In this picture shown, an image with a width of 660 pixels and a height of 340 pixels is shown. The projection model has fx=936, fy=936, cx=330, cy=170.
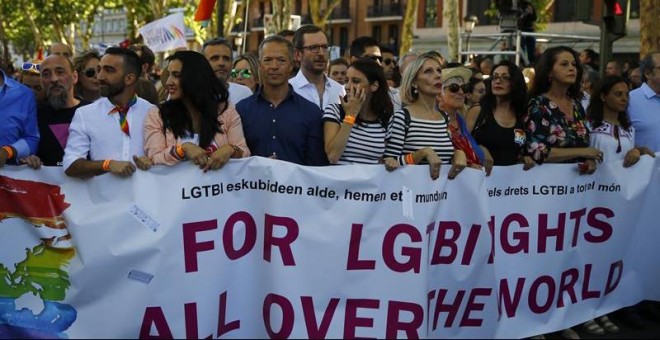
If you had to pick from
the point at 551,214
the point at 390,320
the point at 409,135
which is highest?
the point at 409,135

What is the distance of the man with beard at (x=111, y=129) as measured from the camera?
17.3ft

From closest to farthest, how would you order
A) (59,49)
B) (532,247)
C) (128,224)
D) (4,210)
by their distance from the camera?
(128,224), (4,210), (532,247), (59,49)

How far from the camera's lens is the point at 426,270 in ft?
17.6

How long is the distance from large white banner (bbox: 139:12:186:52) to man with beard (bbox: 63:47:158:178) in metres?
13.7

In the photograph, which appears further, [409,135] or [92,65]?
[92,65]

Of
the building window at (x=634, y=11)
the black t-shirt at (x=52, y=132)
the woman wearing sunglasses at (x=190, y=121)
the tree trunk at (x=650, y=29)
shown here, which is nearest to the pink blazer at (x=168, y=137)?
the woman wearing sunglasses at (x=190, y=121)

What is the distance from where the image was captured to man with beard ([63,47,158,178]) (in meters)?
5.28

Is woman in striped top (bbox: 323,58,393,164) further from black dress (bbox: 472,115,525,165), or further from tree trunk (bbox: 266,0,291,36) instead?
tree trunk (bbox: 266,0,291,36)

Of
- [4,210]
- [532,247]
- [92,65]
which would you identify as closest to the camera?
[4,210]

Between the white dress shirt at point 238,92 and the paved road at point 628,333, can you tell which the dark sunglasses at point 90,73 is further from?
the paved road at point 628,333

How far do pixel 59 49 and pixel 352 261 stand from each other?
439 cm

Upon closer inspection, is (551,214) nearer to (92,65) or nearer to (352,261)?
(352,261)

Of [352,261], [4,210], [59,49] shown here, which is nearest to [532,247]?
[352,261]

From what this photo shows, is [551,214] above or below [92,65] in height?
below
